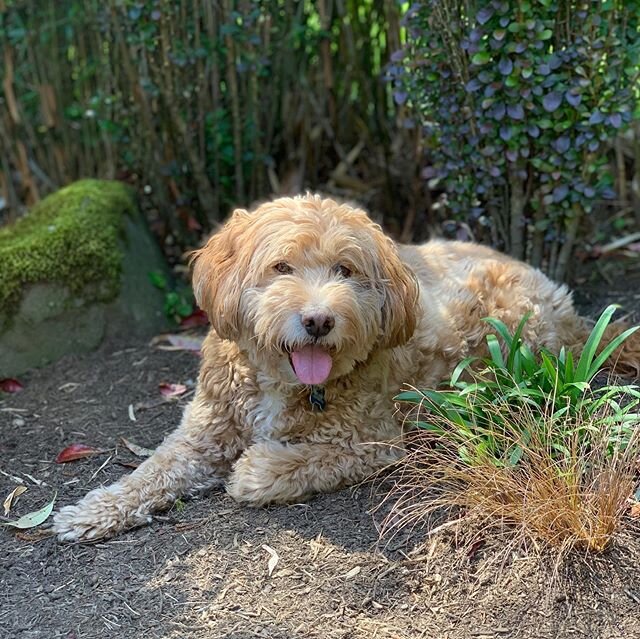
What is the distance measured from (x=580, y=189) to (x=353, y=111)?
230 centimetres

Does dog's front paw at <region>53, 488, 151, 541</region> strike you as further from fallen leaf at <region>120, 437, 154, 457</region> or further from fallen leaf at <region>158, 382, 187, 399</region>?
fallen leaf at <region>158, 382, 187, 399</region>

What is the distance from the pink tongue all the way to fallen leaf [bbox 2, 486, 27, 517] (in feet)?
4.73

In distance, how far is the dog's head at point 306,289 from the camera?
3.62m

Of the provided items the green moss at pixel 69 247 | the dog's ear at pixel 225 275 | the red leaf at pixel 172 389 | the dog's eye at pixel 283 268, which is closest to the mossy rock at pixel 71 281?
the green moss at pixel 69 247

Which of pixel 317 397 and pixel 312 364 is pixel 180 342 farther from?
pixel 312 364

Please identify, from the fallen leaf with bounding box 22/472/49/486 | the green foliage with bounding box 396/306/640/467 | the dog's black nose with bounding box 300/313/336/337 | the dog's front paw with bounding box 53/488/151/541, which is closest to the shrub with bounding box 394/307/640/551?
the green foliage with bounding box 396/306/640/467

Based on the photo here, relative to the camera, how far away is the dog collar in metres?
4.07

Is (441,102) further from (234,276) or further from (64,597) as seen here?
(64,597)

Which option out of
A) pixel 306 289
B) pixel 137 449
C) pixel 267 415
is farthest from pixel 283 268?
pixel 137 449

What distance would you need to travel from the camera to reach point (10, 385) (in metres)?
5.32

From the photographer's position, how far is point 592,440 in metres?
3.71

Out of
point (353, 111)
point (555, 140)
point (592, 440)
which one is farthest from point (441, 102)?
point (592, 440)

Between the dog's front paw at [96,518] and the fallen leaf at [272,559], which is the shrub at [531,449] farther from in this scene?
the dog's front paw at [96,518]

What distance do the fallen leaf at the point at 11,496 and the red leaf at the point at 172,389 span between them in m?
1.10
